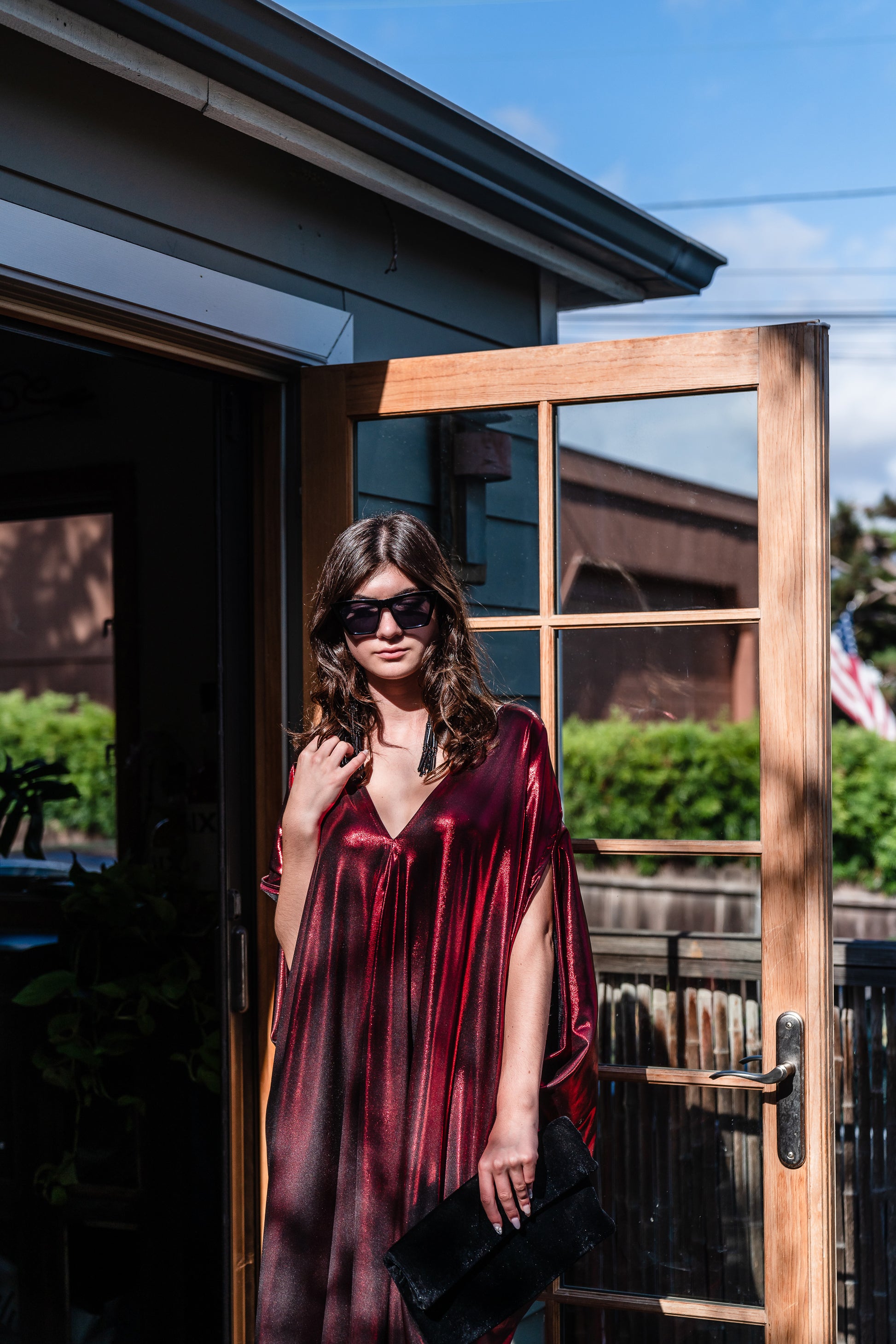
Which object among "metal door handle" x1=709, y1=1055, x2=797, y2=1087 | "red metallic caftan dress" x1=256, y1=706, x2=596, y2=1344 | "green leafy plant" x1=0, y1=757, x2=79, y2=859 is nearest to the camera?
"red metallic caftan dress" x1=256, y1=706, x2=596, y2=1344

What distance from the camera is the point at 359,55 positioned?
2.19 metres

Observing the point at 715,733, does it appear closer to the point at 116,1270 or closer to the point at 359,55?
the point at 116,1270

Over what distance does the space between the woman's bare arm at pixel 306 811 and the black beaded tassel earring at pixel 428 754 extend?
0.28 ft

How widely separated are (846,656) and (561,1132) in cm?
973

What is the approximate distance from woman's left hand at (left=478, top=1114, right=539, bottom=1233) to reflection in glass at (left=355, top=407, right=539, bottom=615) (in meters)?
0.96

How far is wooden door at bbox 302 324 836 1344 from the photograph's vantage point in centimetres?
200

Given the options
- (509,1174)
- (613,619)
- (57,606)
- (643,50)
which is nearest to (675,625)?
(613,619)

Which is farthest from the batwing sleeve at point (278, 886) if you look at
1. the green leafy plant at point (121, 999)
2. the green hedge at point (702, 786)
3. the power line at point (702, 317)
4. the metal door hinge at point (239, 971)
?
the power line at point (702, 317)

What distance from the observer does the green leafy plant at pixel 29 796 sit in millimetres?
3875

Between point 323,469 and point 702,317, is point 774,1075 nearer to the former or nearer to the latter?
point 323,469

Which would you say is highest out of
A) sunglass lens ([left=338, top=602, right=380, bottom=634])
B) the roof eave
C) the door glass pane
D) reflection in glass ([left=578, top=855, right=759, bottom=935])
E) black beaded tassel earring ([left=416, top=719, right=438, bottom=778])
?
the roof eave

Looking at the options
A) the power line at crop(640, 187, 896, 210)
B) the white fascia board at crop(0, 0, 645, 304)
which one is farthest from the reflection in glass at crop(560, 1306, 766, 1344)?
the power line at crop(640, 187, 896, 210)

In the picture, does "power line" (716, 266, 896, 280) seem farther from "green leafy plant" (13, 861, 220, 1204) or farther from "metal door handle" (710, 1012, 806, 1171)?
"metal door handle" (710, 1012, 806, 1171)

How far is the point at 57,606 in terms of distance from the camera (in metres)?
10.1
